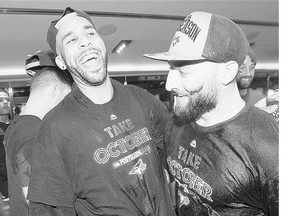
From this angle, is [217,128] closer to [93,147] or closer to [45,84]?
[93,147]

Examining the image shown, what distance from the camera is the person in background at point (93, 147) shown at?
1.34 metres

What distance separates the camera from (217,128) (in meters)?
1.19

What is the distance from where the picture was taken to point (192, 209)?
1.27 m

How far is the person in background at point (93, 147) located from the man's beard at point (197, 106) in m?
0.32

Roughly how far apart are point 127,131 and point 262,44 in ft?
19.7

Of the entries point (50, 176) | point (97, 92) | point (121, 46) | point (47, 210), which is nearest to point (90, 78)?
point (97, 92)

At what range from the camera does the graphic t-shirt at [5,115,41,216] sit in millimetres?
1590

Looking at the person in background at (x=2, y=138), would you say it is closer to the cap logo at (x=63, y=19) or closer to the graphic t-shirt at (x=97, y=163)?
the graphic t-shirt at (x=97, y=163)

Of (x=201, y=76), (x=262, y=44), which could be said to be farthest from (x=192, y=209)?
(x=262, y=44)

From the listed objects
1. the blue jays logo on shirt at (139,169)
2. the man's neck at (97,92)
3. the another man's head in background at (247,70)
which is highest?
the man's neck at (97,92)

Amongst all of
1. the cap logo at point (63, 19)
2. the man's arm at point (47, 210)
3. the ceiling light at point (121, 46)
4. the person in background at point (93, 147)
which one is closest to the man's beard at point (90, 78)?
the person in background at point (93, 147)

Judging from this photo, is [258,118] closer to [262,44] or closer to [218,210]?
[218,210]

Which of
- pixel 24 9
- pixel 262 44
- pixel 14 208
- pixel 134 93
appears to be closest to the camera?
pixel 134 93

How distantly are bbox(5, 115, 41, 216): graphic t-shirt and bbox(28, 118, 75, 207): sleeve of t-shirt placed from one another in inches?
10.3
